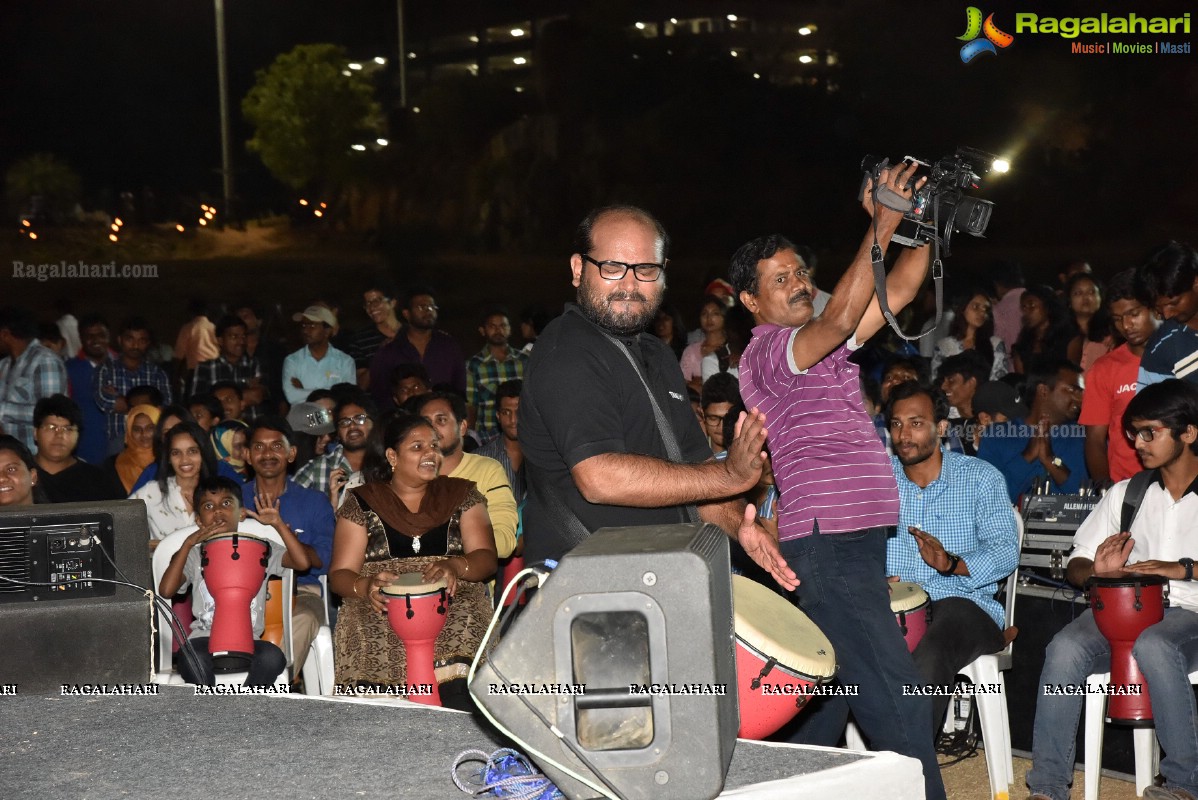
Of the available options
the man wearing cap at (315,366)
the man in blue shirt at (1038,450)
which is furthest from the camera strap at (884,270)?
the man wearing cap at (315,366)

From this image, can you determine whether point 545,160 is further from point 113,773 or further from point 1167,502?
point 113,773

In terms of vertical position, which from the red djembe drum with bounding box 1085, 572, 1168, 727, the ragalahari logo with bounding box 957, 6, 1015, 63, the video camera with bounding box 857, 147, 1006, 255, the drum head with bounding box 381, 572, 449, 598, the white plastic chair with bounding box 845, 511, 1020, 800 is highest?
the ragalahari logo with bounding box 957, 6, 1015, 63

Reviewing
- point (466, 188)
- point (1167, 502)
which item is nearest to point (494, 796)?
point (1167, 502)

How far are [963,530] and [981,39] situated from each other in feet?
44.5

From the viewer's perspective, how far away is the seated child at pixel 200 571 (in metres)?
5.08

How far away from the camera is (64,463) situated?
252 inches

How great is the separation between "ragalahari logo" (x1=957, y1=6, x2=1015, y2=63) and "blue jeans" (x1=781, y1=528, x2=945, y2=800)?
1215cm

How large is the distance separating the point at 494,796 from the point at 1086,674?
2995 millimetres

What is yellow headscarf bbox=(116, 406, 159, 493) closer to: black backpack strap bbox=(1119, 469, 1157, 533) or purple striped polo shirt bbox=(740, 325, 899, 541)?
purple striped polo shirt bbox=(740, 325, 899, 541)

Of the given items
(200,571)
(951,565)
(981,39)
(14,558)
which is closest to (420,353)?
(200,571)

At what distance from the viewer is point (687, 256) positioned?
21547 mm

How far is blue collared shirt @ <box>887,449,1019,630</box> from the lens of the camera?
15.9 feet

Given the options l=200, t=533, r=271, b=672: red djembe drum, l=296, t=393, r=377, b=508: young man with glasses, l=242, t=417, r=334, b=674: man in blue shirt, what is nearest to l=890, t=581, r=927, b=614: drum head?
l=200, t=533, r=271, b=672: red djembe drum

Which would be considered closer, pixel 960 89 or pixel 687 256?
pixel 960 89
